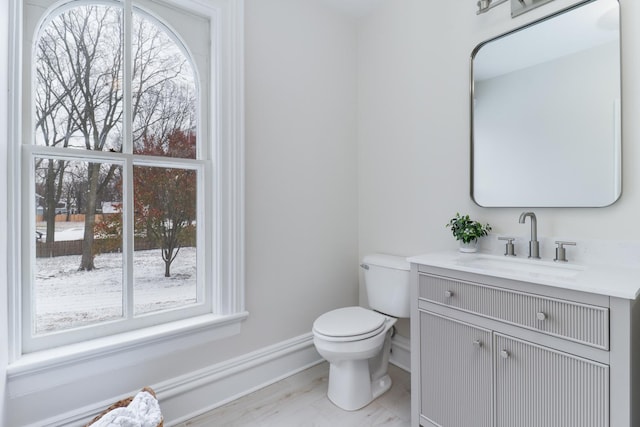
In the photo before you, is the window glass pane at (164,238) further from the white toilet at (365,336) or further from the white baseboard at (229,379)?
the white toilet at (365,336)

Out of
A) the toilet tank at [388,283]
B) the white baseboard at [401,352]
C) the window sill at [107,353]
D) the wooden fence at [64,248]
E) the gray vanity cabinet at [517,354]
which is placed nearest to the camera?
the gray vanity cabinet at [517,354]

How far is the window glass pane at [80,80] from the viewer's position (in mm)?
1413

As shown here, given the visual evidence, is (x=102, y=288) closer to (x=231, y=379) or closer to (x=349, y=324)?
(x=231, y=379)

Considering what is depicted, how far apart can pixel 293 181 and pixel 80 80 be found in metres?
1.20

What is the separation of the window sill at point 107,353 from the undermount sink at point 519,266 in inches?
51.3

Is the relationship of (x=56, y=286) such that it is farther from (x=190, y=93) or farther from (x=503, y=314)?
(x=503, y=314)

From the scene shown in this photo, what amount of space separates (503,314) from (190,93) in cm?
187

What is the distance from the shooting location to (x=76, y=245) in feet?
4.89

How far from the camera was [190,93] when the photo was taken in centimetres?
180

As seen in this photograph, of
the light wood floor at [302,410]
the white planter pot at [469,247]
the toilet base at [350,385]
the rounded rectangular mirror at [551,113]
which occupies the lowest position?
the light wood floor at [302,410]

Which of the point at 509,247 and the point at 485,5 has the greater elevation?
the point at 485,5

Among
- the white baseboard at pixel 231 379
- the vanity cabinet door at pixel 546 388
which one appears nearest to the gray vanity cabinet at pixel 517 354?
the vanity cabinet door at pixel 546 388

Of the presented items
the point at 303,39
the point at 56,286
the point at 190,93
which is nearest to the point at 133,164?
the point at 190,93

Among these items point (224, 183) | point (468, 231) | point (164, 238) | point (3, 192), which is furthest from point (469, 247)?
point (3, 192)
